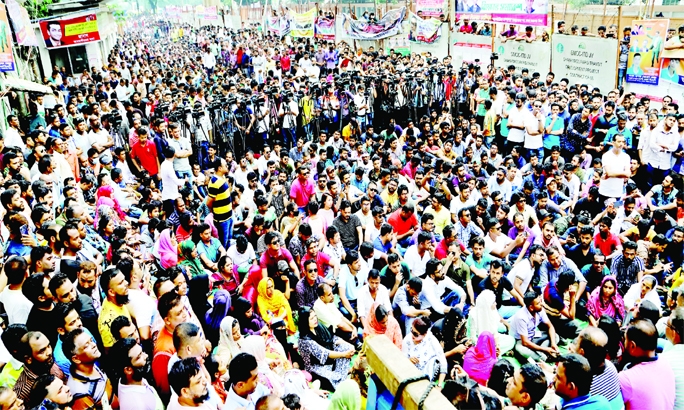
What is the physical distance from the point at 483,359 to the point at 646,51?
8350 millimetres

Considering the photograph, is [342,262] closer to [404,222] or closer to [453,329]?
[404,222]

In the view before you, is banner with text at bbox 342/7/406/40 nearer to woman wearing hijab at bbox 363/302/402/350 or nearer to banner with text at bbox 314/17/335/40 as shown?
banner with text at bbox 314/17/335/40

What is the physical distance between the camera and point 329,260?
554cm

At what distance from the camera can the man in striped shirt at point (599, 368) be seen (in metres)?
3.03

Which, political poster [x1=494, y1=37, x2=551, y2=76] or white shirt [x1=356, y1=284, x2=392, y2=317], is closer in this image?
white shirt [x1=356, y1=284, x2=392, y2=317]

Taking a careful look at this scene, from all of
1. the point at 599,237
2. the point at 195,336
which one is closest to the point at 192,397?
the point at 195,336

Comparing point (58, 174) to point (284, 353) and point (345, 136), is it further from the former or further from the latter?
point (345, 136)

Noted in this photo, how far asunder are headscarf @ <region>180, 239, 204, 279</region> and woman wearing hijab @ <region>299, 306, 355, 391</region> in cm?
136

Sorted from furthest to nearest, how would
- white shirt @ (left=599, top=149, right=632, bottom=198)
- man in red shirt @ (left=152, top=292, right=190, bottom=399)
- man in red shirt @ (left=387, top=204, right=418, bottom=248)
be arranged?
white shirt @ (left=599, top=149, right=632, bottom=198) → man in red shirt @ (left=387, top=204, right=418, bottom=248) → man in red shirt @ (left=152, top=292, right=190, bottom=399)

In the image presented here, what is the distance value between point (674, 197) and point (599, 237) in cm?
149

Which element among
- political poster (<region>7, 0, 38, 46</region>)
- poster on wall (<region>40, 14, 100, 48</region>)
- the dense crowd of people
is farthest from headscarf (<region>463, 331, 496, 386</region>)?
poster on wall (<region>40, 14, 100, 48</region>)

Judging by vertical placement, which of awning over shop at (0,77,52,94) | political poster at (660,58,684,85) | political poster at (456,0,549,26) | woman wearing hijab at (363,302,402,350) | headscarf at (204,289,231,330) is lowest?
woman wearing hijab at (363,302,402,350)

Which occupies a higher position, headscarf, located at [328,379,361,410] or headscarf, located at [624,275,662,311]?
headscarf, located at [328,379,361,410]

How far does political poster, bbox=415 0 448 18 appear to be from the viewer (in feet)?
52.1
